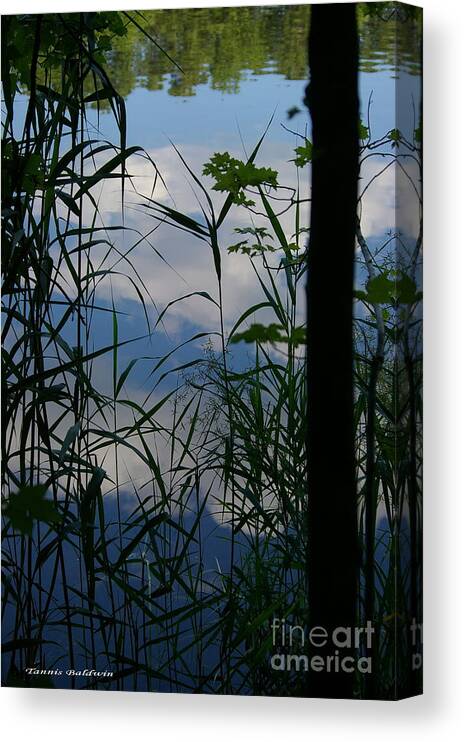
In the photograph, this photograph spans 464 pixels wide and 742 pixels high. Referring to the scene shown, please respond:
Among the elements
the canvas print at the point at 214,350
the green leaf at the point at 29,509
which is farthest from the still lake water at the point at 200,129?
the green leaf at the point at 29,509

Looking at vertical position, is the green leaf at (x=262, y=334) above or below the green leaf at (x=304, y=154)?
below

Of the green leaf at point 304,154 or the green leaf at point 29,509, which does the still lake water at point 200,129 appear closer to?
the green leaf at point 304,154

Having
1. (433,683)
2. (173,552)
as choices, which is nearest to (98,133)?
(173,552)

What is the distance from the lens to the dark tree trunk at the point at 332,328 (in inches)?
137

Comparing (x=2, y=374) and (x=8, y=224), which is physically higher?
(x=8, y=224)

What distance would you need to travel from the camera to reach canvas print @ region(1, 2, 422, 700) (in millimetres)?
3463

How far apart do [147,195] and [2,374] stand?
617mm

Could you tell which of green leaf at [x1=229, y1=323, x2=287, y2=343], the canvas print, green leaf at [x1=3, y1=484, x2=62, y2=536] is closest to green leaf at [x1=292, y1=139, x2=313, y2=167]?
the canvas print

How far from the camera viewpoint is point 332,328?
351 cm

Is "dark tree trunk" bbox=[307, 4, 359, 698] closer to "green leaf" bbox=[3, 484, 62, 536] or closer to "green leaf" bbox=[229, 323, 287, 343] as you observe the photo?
"green leaf" bbox=[229, 323, 287, 343]

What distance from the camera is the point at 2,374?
12.1 feet

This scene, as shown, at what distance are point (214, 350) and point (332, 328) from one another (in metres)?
0.32

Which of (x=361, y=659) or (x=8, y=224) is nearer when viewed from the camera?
(x=361, y=659)

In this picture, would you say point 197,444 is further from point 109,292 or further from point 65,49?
point 65,49
